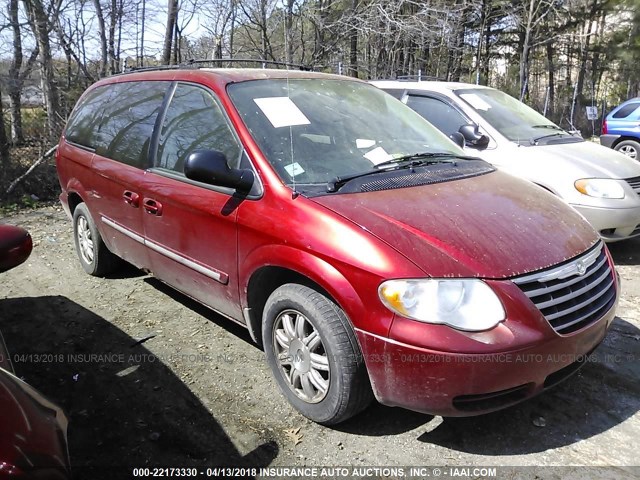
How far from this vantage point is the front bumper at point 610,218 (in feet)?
16.6

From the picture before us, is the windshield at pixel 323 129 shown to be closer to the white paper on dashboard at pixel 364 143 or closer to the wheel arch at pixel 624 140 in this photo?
the white paper on dashboard at pixel 364 143

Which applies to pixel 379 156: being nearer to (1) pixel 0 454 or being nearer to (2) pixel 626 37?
(1) pixel 0 454

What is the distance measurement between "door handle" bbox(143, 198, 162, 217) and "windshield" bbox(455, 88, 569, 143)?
3.93m

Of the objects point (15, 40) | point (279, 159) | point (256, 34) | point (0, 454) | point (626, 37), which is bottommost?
point (0, 454)

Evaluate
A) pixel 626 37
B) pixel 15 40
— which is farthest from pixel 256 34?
pixel 626 37

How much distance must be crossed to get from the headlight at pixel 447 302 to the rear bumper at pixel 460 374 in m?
0.14

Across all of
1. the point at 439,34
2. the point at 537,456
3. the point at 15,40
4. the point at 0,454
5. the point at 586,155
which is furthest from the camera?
the point at 439,34

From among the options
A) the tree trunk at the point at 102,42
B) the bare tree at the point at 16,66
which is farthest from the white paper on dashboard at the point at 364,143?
the tree trunk at the point at 102,42

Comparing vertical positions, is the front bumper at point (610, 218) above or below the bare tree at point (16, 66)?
below

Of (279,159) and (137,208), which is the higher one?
(279,159)

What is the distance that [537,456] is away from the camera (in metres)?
2.57

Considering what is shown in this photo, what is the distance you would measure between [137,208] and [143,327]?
909 mm

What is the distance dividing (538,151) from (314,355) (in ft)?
13.0

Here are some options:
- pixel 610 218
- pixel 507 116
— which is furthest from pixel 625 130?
pixel 610 218
